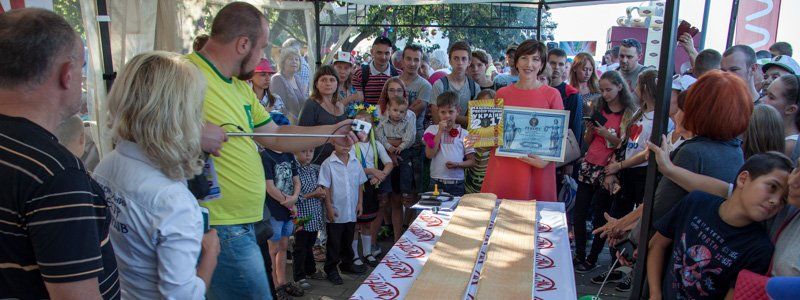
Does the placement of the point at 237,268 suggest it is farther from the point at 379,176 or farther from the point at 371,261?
the point at 371,261

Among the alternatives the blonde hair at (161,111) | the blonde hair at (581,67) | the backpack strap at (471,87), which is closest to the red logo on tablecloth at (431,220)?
the blonde hair at (161,111)

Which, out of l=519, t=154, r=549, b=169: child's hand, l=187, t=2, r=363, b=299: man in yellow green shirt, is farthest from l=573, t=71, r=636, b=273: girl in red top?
l=187, t=2, r=363, b=299: man in yellow green shirt

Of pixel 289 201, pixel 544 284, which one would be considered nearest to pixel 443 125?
pixel 289 201

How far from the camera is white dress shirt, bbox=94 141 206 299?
1.56m

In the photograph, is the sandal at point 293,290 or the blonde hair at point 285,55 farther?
the blonde hair at point 285,55

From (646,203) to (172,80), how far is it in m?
2.01

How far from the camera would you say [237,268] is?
2295mm

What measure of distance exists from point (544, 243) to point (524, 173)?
112 cm

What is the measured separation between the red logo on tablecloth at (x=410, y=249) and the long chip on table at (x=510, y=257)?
12.1 inches

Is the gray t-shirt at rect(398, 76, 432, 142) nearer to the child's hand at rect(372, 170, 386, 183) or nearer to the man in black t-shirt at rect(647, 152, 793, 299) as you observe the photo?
the child's hand at rect(372, 170, 386, 183)

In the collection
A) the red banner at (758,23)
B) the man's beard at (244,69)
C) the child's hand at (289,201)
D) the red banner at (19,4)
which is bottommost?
the child's hand at (289,201)

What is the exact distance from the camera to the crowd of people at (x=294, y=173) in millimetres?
1209

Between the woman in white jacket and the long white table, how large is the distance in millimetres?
627

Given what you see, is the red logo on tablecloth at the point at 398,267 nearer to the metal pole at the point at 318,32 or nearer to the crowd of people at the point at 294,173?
the crowd of people at the point at 294,173
